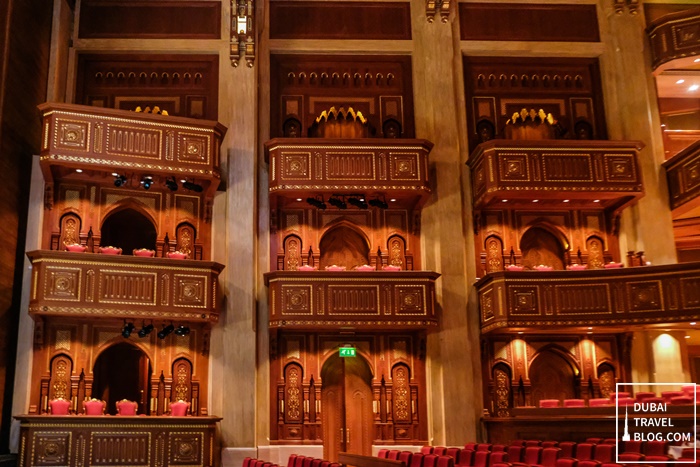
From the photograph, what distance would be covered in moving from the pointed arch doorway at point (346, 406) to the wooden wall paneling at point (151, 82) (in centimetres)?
621

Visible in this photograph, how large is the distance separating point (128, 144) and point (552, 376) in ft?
32.3

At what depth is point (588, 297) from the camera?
52.0 ft

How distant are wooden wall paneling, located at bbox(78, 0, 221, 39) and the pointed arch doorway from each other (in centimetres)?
775

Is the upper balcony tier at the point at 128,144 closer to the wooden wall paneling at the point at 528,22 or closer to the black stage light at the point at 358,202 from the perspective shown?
the black stage light at the point at 358,202

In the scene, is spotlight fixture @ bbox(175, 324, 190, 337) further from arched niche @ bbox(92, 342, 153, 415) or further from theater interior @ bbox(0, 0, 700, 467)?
arched niche @ bbox(92, 342, 153, 415)

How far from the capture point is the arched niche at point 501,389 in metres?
16.7

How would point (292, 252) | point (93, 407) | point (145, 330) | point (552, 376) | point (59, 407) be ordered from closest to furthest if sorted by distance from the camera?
point (59, 407)
point (93, 407)
point (145, 330)
point (552, 376)
point (292, 252)

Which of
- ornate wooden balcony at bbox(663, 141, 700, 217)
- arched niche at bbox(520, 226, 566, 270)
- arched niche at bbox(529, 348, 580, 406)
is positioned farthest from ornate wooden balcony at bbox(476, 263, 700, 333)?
ornate wooden balcony at bbox(663, 141, 700, 217)

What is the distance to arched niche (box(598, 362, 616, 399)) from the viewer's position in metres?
16.8

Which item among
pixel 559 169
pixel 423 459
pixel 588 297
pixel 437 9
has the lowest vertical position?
pixel 423 459

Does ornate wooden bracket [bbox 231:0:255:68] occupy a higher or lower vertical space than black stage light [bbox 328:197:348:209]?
higher

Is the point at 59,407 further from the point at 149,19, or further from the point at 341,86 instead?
the point at 341,86

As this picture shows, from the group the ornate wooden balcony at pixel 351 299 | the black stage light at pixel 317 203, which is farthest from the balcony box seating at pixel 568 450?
the black stage light at pixel 317 203

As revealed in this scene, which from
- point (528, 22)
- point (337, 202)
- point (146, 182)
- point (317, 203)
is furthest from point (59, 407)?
point (528, 22)
